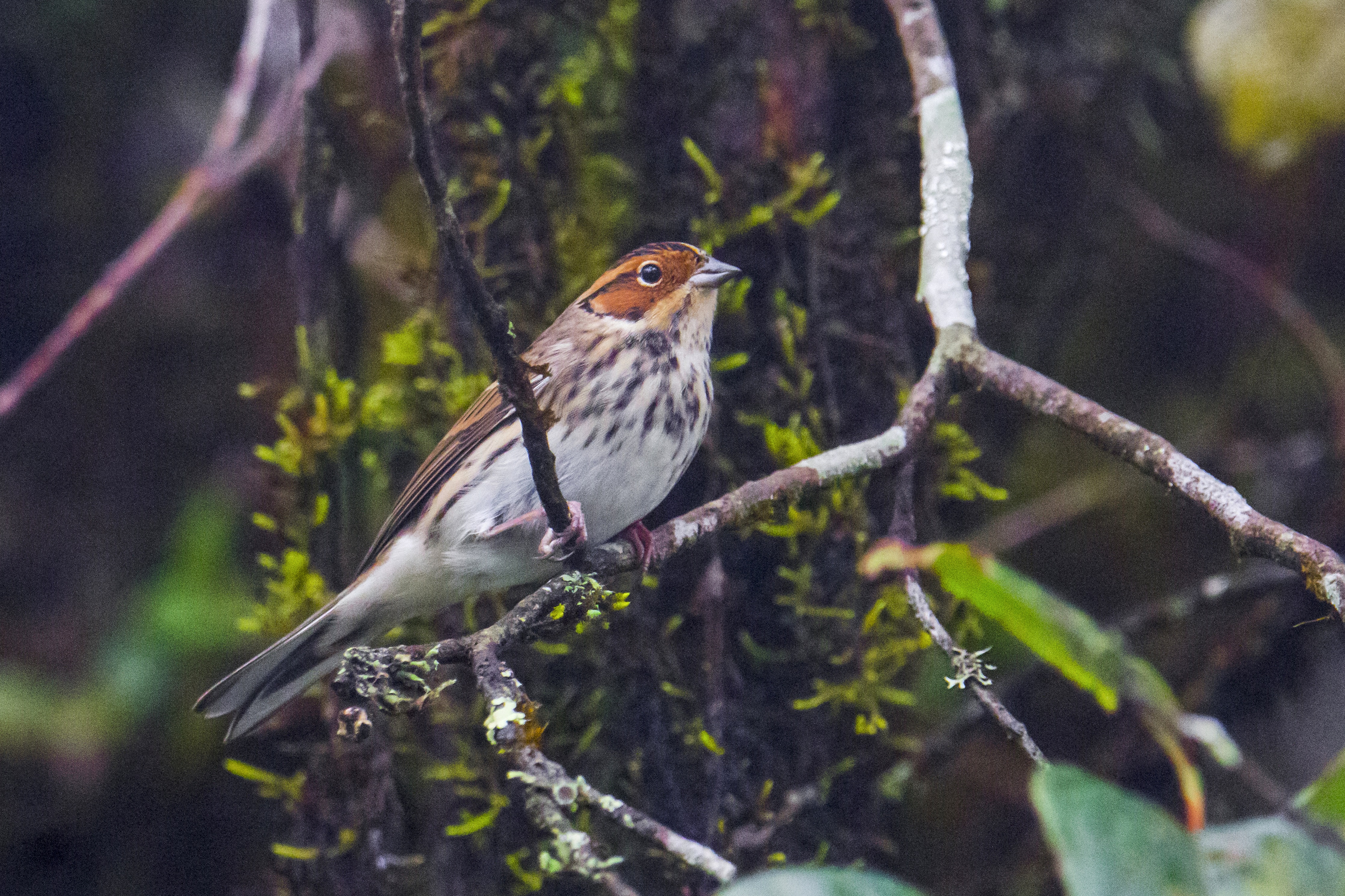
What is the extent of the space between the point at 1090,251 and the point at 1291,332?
26.6 inches

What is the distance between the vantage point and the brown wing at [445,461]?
2656mm

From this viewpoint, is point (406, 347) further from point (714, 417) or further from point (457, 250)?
point (457, 250)

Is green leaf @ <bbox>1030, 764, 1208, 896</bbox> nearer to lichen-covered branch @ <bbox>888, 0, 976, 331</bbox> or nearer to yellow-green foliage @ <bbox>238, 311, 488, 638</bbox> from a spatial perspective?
lichen-covered branch @ <bbox>888, 0, 976, 331</bbox>

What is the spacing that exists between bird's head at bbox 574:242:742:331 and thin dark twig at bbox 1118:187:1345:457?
1.72 meters

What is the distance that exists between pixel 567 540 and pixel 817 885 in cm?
110

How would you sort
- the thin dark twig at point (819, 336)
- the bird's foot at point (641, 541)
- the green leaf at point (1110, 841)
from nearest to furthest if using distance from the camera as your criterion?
the green leaf at point (1110, 841)
the bird's foot at point (641, 541)
the thin dark twig at point (819, 336)

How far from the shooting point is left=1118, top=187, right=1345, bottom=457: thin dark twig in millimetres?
3354

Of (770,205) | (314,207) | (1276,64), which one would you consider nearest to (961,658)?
(770,205)

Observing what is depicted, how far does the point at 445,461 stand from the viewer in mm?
2693

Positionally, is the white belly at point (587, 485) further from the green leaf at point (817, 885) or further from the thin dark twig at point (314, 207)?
the green leaf at point (817, 885)

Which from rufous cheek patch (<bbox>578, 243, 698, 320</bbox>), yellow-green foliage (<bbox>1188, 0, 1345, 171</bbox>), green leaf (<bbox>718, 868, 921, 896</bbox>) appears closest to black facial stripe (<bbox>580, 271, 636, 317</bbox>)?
rufous cheek patch (<bbox>578, 243, 698, 320</bbox>)

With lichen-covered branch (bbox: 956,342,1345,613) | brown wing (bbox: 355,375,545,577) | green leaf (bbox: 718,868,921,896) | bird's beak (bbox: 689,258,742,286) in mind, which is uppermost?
bird's beak (bbox: 689,258,742,286)

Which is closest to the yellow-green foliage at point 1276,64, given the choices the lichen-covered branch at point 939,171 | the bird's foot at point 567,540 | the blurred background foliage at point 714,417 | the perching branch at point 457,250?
the blurred background foliage at point 714,417

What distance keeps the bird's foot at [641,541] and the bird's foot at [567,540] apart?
14cm
